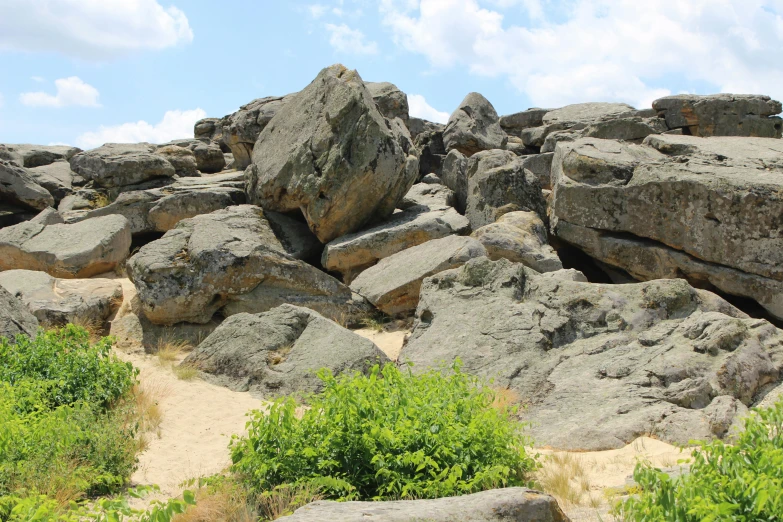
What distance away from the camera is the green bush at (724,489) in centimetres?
373

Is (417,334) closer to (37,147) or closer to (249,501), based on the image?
(249,501)

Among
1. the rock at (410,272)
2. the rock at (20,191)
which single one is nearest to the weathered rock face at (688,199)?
the rock at (410,272)

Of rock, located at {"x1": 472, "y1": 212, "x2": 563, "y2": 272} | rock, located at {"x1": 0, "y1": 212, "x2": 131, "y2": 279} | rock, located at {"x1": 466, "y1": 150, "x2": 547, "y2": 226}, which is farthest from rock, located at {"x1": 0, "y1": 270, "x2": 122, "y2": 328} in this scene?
rock, located at {"x1": 466, "y1": 150, "x2": 547, "y2": 226}

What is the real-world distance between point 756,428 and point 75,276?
13.5 metres

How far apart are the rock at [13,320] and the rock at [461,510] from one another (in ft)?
22.3

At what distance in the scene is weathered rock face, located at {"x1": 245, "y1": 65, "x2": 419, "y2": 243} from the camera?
48.5 feet

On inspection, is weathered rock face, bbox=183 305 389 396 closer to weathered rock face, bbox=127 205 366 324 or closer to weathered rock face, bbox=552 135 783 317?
weathered rock face, bbox=127 205 366 324

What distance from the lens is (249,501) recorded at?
591cm

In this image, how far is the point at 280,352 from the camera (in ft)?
34.1

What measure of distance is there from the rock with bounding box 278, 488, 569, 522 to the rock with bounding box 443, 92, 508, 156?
18859mm

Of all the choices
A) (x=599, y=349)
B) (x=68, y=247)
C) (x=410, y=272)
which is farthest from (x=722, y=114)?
(x=68, y=247)

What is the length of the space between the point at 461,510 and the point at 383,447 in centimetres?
145

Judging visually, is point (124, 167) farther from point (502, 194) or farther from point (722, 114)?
point (722, 114)

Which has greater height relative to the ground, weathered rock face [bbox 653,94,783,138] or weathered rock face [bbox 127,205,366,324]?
weathered rock face [bbox 653,94,783,138]
